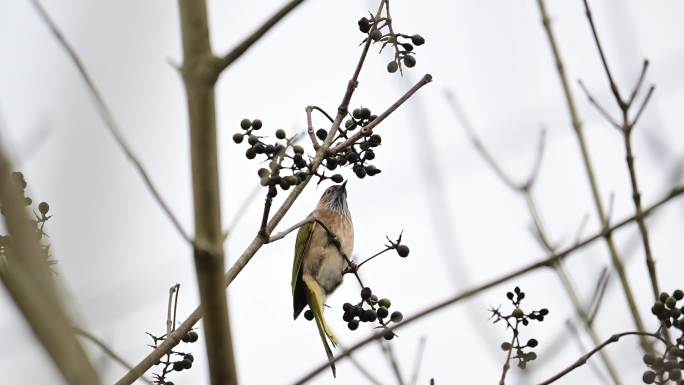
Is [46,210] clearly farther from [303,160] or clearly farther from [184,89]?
[184,89]

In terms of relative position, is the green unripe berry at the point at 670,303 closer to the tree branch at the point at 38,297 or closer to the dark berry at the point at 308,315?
the tree branch at the point at 38,297

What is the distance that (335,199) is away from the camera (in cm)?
717

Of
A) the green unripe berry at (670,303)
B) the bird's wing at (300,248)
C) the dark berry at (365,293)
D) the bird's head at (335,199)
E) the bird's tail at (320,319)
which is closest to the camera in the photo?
the green unripe berry at (670,303)

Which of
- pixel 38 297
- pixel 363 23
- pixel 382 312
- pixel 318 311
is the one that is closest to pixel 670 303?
pixel 382 312

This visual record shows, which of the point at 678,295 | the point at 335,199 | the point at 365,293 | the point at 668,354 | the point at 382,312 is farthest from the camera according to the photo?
the point at 335,199

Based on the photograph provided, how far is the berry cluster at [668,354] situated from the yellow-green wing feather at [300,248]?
324 centimetres

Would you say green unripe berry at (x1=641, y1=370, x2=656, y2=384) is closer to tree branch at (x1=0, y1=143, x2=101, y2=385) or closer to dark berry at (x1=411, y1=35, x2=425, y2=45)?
dark berry at (x1=411, y1=35, x2=425, y2=45)

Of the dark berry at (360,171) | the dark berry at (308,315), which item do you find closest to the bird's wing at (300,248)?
the dark berry at (308,315)

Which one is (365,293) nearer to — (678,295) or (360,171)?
(360,171)

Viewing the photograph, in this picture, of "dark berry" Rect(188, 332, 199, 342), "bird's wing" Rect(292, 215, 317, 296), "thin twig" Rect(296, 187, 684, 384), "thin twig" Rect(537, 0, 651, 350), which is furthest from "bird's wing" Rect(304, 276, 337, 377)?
"thin twig" Rect(296, 187, 684, 384)

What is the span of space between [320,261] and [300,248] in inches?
11.5

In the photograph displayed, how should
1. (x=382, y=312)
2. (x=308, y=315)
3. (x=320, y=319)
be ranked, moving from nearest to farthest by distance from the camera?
(x=382, y=312) < (x=320, y=319) < (x=308, y=315)

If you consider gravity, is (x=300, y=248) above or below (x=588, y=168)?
above

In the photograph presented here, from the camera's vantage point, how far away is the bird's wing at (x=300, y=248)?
20.6ft
